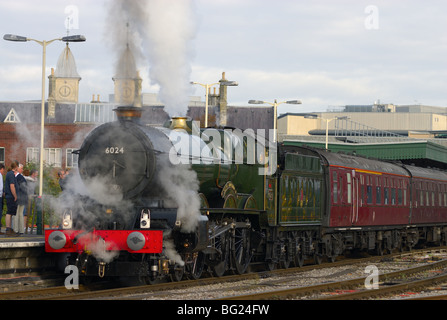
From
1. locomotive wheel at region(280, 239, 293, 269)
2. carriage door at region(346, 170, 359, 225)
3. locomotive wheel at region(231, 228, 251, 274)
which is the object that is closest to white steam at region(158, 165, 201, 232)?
locomotive wheel at region(231, 228, 251, 274)

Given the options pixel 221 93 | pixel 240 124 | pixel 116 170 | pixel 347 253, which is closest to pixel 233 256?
pixel 116 170

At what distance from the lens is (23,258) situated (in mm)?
16812

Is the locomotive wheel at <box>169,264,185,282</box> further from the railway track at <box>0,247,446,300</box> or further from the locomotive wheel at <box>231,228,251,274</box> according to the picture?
the locomotive wheel at <box>231,228,251,274</box>

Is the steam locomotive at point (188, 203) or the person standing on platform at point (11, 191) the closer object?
the steam locomotive at point (188, 203)

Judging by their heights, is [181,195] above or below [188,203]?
above

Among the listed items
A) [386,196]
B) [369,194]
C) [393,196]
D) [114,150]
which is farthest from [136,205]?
[393,196]

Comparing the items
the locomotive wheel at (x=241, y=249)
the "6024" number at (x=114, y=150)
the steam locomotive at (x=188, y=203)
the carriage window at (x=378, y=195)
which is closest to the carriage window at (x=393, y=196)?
the carriage window at (x=378, y=195)

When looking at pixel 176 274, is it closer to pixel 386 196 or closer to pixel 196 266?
pixel 196 266

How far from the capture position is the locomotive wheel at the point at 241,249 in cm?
1884

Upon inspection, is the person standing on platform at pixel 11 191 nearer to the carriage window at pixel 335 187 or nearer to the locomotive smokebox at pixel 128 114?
the locomotive smokebox at pixel 128 114

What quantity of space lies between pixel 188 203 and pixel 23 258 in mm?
3946

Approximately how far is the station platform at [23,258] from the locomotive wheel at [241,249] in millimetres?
4385

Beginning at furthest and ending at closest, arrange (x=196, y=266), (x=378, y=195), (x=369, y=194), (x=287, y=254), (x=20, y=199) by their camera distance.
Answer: (x=378, y=195), (x=369, y=194), (x=287, y=254), (x=20, y=199), (x=196, y=266)

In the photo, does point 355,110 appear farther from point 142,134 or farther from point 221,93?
point 142,134
